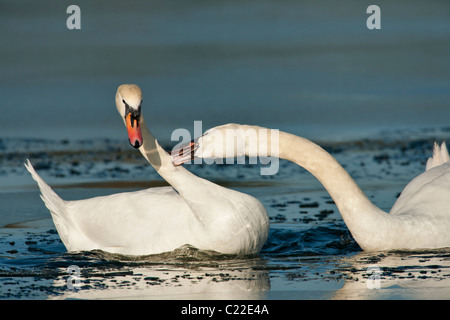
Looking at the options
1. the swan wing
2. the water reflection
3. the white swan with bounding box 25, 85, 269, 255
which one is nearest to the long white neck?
the water reflection

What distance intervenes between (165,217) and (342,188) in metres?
1.71

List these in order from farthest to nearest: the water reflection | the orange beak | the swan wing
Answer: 1. the swan wing
2. the orange beak
3. the water reflection

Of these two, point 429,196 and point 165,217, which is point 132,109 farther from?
point 429,196

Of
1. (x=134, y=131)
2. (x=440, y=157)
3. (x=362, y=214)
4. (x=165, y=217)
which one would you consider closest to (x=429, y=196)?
(x=362, y=214)

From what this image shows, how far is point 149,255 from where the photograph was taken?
26.0 feet

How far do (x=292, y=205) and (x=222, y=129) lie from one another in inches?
119

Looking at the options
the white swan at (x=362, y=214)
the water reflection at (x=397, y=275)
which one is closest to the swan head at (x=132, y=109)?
the white swan at (x=362, y=214)

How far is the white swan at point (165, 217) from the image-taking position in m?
7.82

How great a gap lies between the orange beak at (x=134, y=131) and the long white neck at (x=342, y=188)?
123cm

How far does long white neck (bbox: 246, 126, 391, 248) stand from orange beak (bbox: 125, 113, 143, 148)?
123 cm

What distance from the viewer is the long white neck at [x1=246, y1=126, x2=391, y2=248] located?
788cm

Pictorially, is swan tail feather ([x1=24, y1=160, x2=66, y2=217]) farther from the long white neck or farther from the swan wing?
the swan wing

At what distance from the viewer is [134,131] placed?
751 centimetres
